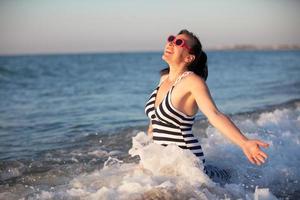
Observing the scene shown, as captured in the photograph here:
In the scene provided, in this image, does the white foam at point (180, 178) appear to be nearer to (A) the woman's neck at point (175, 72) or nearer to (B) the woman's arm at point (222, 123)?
(B) the woman's arm at point (222, 123)

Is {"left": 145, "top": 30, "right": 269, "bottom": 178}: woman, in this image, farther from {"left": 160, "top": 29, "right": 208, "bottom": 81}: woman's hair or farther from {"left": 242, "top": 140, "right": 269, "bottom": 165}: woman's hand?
{"left": 242, "top": 140, "right": 269, "bottom": 165}: woman's hand

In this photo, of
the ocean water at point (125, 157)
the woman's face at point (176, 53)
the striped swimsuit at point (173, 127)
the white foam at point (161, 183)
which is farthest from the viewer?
the woman's face at point (176, 53)

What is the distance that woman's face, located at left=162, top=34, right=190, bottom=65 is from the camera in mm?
5109

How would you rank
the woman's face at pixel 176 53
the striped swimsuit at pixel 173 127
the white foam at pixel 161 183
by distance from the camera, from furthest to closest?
the woman's face at pixel 176 53 < the striped swimsuit at pixel 173 127 < the white foam at pixel 161 183

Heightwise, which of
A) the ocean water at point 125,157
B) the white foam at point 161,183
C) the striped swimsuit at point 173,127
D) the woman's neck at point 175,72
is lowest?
the ocean water at point 125,157

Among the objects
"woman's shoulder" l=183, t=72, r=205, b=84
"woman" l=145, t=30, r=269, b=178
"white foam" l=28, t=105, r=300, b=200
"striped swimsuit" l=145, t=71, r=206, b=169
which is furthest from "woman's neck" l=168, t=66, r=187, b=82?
"white foam" l=28, t=105, r=300, b=200

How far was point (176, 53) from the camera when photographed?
5.12 meters

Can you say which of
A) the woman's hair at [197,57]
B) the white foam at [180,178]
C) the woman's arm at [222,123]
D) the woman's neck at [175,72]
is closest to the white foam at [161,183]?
the white foam at [180,178]

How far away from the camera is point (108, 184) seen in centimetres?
495

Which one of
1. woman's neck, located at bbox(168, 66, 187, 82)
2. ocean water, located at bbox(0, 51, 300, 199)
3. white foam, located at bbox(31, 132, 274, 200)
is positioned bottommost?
ocean water, located at bbox(0, 51, 300, 199)

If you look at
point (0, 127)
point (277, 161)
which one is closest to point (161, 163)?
point (277, 161)

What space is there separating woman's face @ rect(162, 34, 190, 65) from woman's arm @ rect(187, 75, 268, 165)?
423 mm

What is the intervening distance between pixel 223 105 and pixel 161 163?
405 inches

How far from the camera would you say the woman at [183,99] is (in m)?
4.56
